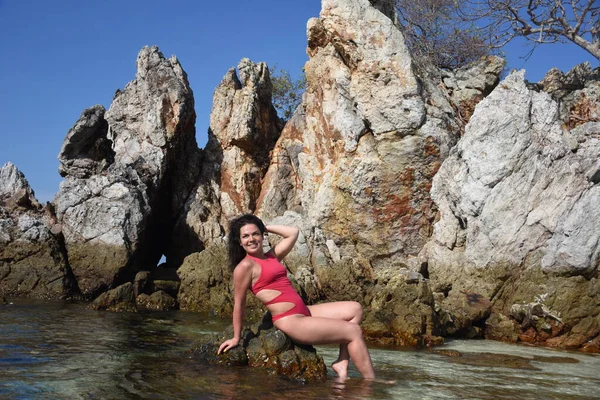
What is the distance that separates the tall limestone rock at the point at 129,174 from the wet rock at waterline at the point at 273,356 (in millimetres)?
12115

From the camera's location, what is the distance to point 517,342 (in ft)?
→ 37.3

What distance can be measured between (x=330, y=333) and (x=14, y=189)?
17658 mm

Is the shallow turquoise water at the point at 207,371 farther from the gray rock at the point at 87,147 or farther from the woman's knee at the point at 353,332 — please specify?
the gray rock at the point at 87,147

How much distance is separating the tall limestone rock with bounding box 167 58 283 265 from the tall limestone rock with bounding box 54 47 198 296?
84 centimetres

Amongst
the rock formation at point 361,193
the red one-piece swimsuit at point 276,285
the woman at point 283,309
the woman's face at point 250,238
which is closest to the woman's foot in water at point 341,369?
the woman at point 283,309

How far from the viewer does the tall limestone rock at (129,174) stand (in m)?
18.2

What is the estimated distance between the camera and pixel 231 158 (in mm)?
23719

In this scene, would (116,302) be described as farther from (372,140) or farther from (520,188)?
(520,188)

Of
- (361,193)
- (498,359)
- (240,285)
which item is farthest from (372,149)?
(240,285)

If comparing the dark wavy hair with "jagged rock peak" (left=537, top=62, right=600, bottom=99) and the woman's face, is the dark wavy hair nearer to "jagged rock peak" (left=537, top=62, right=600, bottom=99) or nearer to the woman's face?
the woman's face

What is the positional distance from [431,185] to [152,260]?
12.4 meters

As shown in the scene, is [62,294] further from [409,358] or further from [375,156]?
[409,358]

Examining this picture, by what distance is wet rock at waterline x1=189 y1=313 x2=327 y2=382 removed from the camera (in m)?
6.28

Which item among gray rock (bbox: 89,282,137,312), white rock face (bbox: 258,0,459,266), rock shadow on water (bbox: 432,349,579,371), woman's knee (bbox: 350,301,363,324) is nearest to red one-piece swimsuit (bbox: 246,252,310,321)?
woman's knee (bbox: 350,301,363,324)
